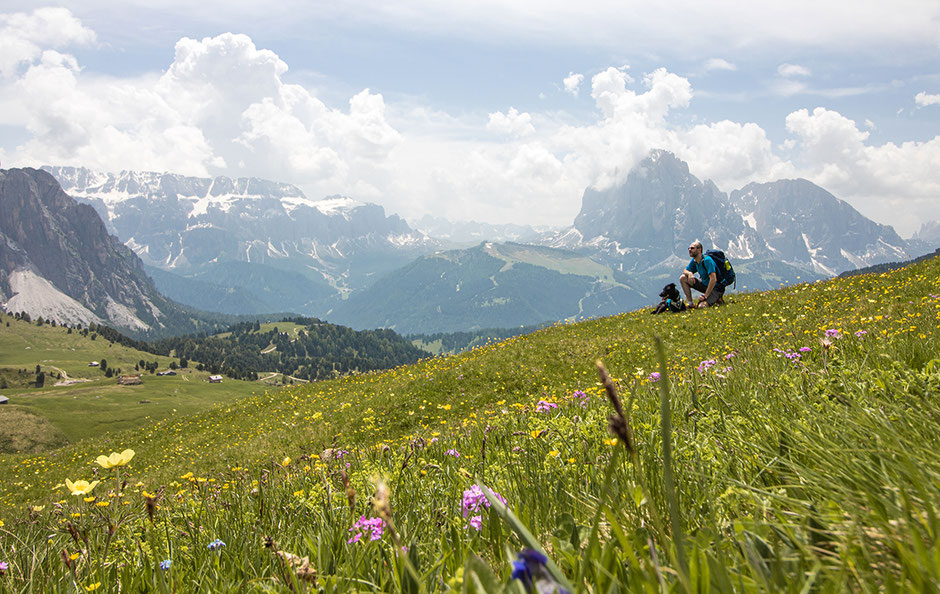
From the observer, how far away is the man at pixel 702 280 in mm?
21078

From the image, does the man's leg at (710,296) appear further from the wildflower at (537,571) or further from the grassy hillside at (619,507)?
the wildflower at (537,571)

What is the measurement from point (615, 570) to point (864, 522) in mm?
798

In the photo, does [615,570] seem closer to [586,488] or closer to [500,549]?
[500,549]

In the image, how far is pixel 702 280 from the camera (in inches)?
864

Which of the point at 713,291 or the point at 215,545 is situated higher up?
the point at 713,291

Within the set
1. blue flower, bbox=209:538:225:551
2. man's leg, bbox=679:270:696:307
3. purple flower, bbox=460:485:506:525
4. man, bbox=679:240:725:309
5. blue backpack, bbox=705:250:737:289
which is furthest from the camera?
man's leg, bbox=679:270:696:307

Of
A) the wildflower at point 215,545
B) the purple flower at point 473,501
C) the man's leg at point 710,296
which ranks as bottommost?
the wildflower at point 215,545

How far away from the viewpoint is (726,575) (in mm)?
1237

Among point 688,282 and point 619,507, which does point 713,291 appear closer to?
point 688,282

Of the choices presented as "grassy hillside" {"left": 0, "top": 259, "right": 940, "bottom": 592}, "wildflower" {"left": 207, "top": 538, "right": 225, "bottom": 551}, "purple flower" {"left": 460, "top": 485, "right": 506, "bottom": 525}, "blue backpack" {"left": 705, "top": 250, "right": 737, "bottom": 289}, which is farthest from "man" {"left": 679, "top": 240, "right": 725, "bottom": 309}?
"wildflower" {"left": 207, "top": 538, "right": 225, "bottom": 551}

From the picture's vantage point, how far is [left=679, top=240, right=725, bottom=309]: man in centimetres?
2108

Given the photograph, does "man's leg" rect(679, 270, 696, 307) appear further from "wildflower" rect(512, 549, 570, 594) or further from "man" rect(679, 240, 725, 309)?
"wildflower" rect(512, 549, 570, 594)

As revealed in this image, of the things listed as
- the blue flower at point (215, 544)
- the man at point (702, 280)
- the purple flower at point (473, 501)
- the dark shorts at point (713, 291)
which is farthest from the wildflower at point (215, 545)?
the dark shorts at point (713, 291)

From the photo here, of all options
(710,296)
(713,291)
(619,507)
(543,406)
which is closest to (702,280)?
(713,291)
